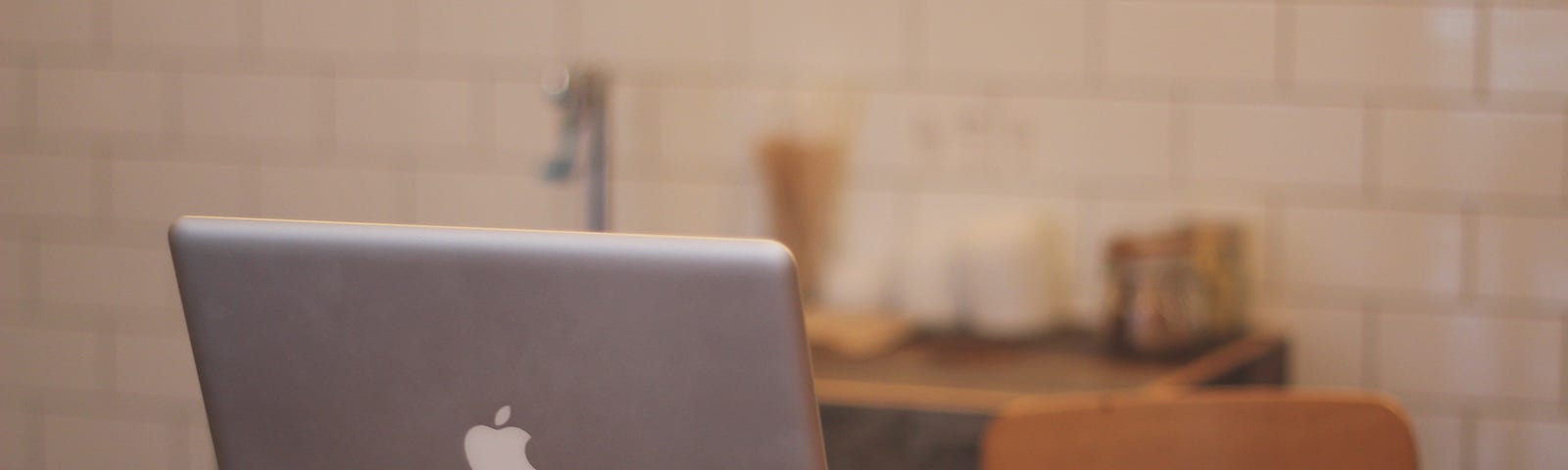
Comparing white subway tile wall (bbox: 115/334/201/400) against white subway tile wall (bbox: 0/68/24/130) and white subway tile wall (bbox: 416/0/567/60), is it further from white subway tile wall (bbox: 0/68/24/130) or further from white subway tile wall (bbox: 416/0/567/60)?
white subway tile wall (bbox: 416/0/567/60)

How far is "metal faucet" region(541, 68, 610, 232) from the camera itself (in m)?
2.09

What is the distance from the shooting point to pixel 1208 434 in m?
1.25

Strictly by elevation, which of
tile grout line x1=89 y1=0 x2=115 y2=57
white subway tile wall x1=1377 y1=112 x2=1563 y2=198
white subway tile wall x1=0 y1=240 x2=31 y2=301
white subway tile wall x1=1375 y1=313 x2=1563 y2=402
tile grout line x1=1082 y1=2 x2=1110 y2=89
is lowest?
white subway tile wall x1=1375 y1=313 x2=1563 y2=402

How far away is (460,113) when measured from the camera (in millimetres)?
2289

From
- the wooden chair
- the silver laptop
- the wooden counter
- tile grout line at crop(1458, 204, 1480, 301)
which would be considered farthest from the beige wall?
the silver laptop

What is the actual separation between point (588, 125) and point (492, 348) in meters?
1.43

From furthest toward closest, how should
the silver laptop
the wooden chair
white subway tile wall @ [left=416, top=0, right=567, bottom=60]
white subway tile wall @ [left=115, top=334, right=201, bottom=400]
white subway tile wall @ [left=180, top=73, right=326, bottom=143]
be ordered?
1. white subway tile wall @ [left=115, top=334, right=201, bottom=400]
2. white subway tile wall @ [left=180, top=73, right=326, bottom=143]
3. white subway tile wall @ [left=416, top=0, right=567, bottom=60]
4. the wooden chair
5. the silver laptop

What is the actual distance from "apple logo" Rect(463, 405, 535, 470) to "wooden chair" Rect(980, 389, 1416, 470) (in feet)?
1.85

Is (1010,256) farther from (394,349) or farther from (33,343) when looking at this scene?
(33,343)

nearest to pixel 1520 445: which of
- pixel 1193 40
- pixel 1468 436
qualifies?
pixel 1468 436

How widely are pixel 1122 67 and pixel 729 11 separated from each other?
1.67ft

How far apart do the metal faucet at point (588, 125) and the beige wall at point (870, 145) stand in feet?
0.24

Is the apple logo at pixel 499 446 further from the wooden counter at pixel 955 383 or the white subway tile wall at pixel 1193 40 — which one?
the white subway tile wall at pixel 1193 40

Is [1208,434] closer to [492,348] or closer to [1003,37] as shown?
[492,348]
